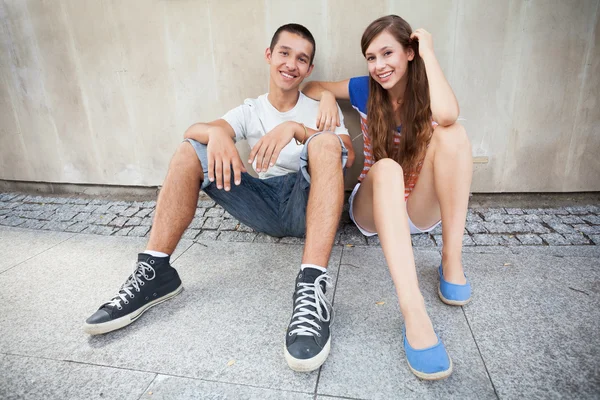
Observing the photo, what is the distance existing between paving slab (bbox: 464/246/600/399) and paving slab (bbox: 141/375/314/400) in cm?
85

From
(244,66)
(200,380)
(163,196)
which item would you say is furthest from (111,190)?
(200,380)

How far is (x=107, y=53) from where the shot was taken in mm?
3250

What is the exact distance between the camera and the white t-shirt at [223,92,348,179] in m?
2.37

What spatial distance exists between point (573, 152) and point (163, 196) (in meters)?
3.36

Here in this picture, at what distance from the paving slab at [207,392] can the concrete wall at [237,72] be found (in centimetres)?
213

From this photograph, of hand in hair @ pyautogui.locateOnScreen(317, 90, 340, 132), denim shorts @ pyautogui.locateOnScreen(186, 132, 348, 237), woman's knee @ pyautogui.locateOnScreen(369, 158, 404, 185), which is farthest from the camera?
hand in hair @ pyautogui.locateOnScreen(317, 90, 340, 132)

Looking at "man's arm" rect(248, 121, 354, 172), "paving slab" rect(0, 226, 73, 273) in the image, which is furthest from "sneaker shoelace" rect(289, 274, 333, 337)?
"paving slab" rect(0, 226, 73, 273)

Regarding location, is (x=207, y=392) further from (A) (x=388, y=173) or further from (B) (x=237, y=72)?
(B) (x=237, y=72)

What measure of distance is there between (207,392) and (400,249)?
100cm

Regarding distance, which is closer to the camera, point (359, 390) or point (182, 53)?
point (359, 390)

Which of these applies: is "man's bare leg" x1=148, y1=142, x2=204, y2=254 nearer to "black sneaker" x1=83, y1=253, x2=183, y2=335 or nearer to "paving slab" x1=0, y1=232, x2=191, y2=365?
"black sneaker" x1=83, y1=253, x2=183, y2=335

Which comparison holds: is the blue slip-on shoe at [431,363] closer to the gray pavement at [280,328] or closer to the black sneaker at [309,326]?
the gray pavement at [280,328]

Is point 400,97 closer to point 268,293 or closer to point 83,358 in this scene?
point 268,293

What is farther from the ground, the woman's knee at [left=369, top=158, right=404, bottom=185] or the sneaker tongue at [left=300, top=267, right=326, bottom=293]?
the woman's knee at [left=369, top=158, right=404, bottom=185]
